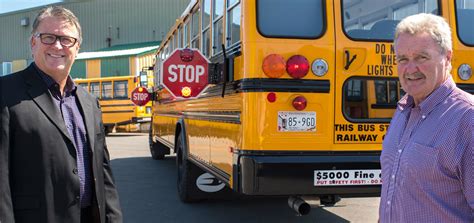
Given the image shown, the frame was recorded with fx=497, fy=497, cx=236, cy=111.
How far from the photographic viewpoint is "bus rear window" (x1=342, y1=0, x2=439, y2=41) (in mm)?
3908

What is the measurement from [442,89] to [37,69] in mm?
1669

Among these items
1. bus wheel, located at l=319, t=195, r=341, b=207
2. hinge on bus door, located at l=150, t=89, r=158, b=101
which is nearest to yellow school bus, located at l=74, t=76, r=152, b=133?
hinge on bus door, located at l=150, t=89, r=158, b=101

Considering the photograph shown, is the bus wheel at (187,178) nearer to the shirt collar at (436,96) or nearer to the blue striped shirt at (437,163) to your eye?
the blue striped shirt at (437,163)

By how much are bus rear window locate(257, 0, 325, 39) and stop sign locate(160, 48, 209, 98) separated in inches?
38.6

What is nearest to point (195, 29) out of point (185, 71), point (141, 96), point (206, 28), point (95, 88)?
point (206, 28)

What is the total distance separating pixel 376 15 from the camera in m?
4.02

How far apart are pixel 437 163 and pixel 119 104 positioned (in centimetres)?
1878

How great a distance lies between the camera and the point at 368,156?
3.85 metres

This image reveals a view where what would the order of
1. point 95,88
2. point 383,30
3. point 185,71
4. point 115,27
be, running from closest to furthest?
point 383,30 → point 185,71 → point 95,88 → point 115,27

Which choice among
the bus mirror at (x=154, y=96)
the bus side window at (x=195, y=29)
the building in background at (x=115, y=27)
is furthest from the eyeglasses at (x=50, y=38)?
the building in background at (x=115, y=27)

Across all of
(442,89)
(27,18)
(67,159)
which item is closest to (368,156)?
(442,89)

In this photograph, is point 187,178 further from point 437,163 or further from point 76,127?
point 437,163

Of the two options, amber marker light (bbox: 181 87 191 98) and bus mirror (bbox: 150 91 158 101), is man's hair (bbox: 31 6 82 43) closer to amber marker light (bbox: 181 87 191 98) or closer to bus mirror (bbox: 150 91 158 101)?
amber marker light (bbox: 181 87 191 98)

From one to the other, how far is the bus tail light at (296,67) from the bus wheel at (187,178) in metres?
2.56
